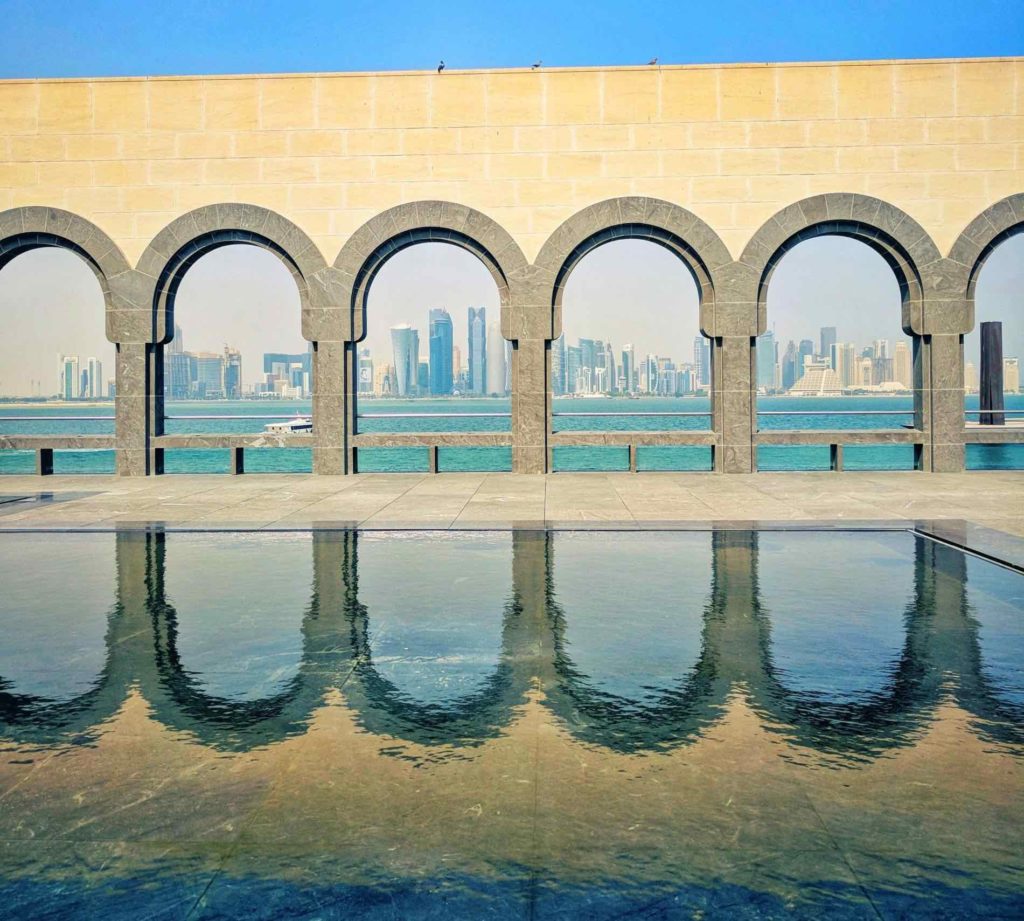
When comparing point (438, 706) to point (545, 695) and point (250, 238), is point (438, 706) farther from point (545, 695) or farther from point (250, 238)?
point (250, 238)

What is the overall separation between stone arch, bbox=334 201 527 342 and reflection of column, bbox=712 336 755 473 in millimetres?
4061

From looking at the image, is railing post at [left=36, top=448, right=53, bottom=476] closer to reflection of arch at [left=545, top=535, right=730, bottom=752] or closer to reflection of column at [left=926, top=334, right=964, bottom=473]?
reflection of arch at [left=545, top=535, right=730, bottom=752]

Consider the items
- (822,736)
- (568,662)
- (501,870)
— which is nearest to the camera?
(501,870)

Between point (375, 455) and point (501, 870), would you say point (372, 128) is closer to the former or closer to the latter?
point (501, 870)

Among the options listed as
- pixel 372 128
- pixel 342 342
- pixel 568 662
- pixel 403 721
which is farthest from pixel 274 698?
pixel 372 128

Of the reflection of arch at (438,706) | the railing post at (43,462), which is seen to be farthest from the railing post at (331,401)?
the reflection of arch at (438,706)

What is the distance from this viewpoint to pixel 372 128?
1714cm

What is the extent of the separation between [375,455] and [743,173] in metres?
61.6

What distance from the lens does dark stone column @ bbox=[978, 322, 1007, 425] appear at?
133 ft

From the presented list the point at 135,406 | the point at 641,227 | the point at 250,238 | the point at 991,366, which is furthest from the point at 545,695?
the point at 991,366

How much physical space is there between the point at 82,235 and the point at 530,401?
9.07m

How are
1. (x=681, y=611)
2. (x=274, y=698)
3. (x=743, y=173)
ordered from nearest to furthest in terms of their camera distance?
(x=274, y=698), (x=681, y=611), (x=743, y=173)

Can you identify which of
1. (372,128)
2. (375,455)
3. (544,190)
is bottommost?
(375,455)

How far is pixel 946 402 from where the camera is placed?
17.1 meters
